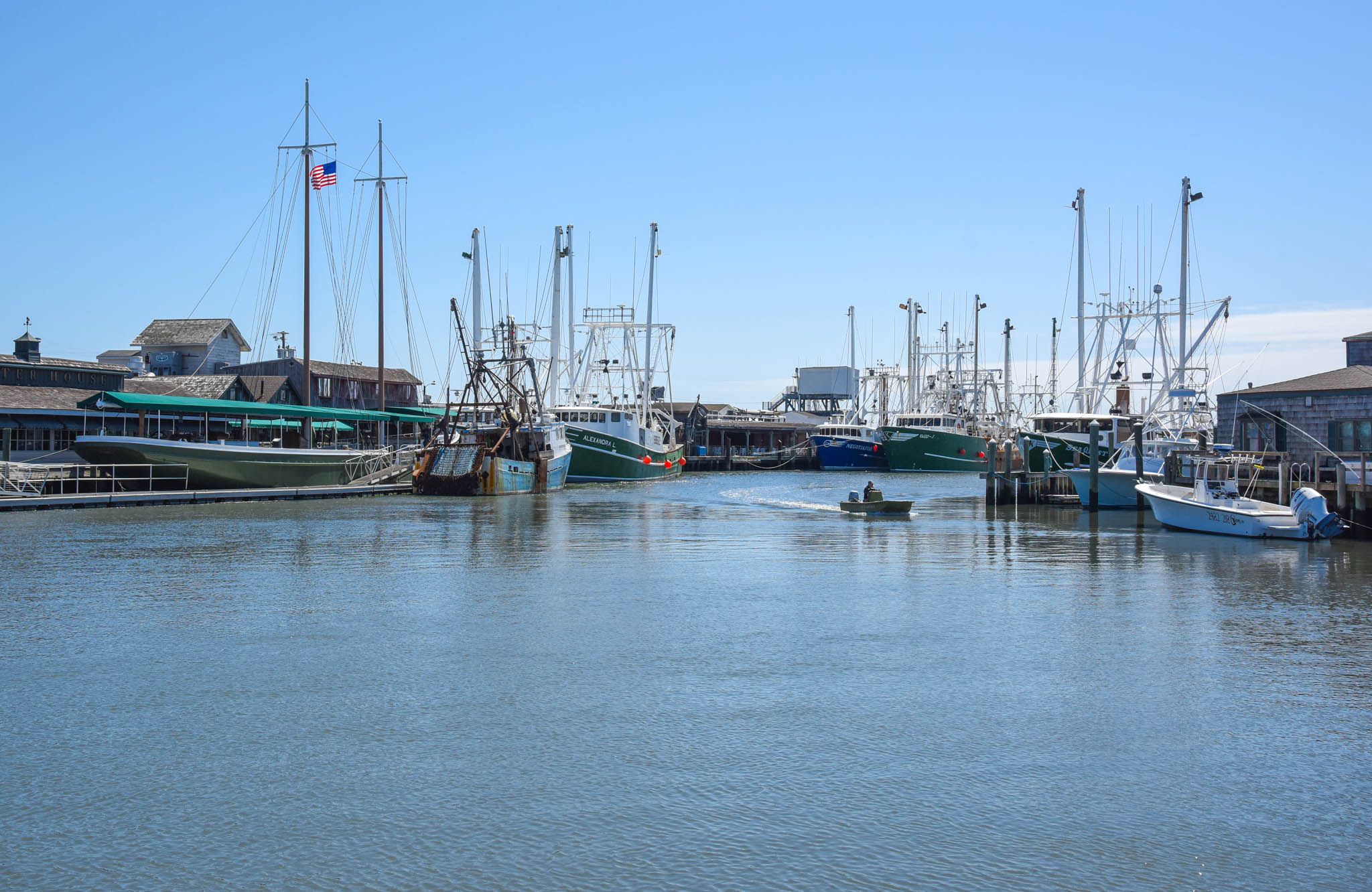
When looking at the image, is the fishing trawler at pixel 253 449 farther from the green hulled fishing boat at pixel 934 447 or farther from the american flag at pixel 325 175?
the green hulled fishing boat at pixel 934 447

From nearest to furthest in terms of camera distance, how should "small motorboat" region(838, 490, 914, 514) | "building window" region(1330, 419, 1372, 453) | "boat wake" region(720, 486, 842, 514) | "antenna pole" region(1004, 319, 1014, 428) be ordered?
"building window" region(1330, 419, 1372, 453), "small motorboat" region(838, 490, 914, 514), "boat wake" region(720, 486, 842, 514), "antenna pole" region(1004, 319, 1014, 428)

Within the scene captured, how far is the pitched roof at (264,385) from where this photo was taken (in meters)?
62.6

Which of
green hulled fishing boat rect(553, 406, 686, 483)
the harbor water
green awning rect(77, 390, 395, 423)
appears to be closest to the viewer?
the harbor water

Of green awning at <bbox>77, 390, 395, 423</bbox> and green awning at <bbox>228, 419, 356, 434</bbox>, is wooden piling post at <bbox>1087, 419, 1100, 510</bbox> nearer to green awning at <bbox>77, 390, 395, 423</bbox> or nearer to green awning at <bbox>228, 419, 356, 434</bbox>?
green awning at <bbox>77, 390, 395, 423</bbox>

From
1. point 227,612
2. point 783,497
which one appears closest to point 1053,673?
point 227,612

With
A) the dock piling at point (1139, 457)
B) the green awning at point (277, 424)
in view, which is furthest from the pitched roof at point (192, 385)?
the dock piling at point (1139, 457)

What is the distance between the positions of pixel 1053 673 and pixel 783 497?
3947 centimetres

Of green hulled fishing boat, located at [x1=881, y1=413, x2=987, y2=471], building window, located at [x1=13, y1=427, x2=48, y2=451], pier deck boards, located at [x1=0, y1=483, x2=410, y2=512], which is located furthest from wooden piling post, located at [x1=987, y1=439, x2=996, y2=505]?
building window, located at [x1=13, y1=427, x2=48, y2=451]

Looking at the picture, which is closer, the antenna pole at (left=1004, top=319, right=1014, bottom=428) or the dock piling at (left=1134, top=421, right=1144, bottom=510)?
the dock piling at (left=1134, top=421, right=1144, bottom=510)

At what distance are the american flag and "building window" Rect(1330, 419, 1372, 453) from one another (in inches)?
1670

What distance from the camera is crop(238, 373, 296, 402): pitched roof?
205 feet

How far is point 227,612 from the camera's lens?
1892 centimetres

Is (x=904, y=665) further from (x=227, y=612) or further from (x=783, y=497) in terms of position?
(x=783, y=497)

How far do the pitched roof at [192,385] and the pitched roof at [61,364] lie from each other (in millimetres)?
2693
